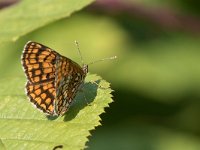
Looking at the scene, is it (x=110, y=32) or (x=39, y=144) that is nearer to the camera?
(x=39, y=144)

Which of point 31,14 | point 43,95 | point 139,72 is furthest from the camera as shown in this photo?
point 139,72

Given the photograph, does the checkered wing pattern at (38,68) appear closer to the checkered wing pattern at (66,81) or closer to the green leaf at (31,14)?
the checkered wing pattern at (66,81)

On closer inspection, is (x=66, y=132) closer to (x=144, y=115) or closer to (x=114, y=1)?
(x=114, y=1)

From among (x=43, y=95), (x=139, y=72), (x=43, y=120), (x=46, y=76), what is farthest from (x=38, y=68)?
(x=139, y=72)

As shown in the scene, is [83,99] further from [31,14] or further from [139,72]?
[139,72]

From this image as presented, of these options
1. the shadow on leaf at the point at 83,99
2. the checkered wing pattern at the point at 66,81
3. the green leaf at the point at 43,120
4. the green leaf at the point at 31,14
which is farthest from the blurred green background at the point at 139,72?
the green leaf at the point at 43,120

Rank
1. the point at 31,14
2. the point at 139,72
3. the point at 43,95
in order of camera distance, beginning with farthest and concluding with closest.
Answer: the point at 139,72 < the point at 31,14 < the point at 43,95

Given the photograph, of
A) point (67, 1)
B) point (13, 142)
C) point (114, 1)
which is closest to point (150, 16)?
point (114, 1)
